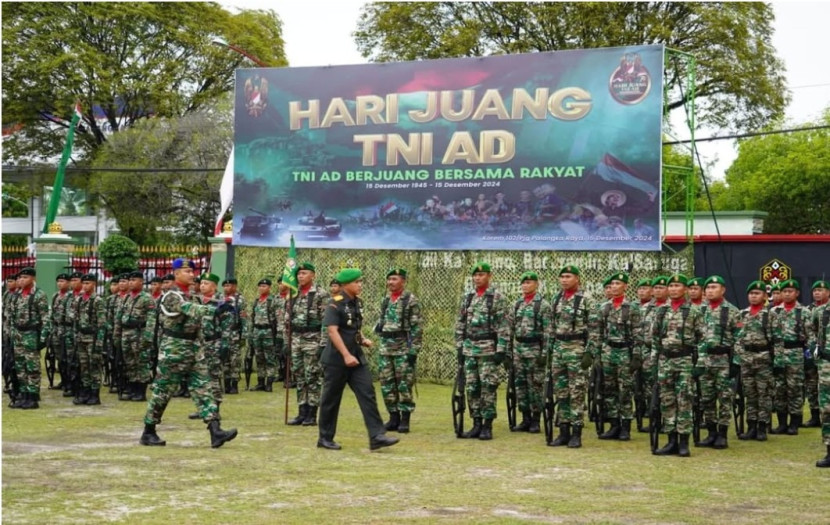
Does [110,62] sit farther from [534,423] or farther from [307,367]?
[534,423]

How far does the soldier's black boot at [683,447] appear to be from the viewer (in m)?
11.4

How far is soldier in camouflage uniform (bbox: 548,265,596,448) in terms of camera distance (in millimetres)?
11938

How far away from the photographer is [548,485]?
30.9 ft

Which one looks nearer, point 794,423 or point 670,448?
point 670,448

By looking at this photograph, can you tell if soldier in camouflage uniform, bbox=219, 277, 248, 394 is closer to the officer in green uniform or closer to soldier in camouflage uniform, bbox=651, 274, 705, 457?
the officer in green uniform

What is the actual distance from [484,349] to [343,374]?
1810 mm

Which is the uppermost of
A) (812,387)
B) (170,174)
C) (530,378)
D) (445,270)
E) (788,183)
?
(170,174)

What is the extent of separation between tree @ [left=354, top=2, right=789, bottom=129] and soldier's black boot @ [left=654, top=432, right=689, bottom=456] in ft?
87.0

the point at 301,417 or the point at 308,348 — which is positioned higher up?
the point at 308,348

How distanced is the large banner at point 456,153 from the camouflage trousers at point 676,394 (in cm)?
611

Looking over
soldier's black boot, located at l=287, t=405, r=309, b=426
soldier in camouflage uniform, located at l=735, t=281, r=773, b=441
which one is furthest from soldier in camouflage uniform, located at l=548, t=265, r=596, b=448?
soldier's black boot, located at l=287, t=405, r=309, b=426

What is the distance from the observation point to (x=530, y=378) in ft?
43.5

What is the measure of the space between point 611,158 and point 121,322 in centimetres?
766

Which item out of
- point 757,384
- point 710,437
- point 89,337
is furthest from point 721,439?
point 89,337
